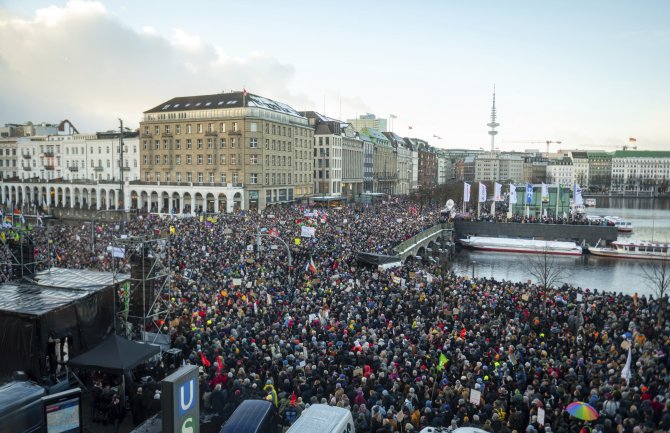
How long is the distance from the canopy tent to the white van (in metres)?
6.08

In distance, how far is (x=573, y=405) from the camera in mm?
12609

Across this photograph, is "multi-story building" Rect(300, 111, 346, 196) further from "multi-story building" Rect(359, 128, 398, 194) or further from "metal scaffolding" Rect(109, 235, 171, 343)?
"metal scaffolding" Rect(109, 235, 171, 343)

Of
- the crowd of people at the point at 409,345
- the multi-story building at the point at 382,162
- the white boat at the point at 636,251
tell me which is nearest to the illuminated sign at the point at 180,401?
the crowd of people at the point at 409,345

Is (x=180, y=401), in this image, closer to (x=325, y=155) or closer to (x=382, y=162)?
(x=325, y=155)

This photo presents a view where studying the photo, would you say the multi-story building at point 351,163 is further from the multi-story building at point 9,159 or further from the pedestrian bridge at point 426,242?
the multi-story building at point 9,159

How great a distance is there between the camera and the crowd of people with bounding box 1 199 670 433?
13.3 m

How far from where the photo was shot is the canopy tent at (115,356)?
14.3 m

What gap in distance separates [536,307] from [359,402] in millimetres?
14896

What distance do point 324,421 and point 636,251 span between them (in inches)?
2647

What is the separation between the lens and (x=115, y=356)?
14688 mm

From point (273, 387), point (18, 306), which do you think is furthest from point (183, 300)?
point (273, 387)

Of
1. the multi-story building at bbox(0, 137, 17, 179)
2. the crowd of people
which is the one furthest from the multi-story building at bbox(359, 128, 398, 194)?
the crowd of people

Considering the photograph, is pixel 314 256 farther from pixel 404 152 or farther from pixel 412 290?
pixel 404 152

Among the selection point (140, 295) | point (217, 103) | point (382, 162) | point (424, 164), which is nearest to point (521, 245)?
point (217, 103)
